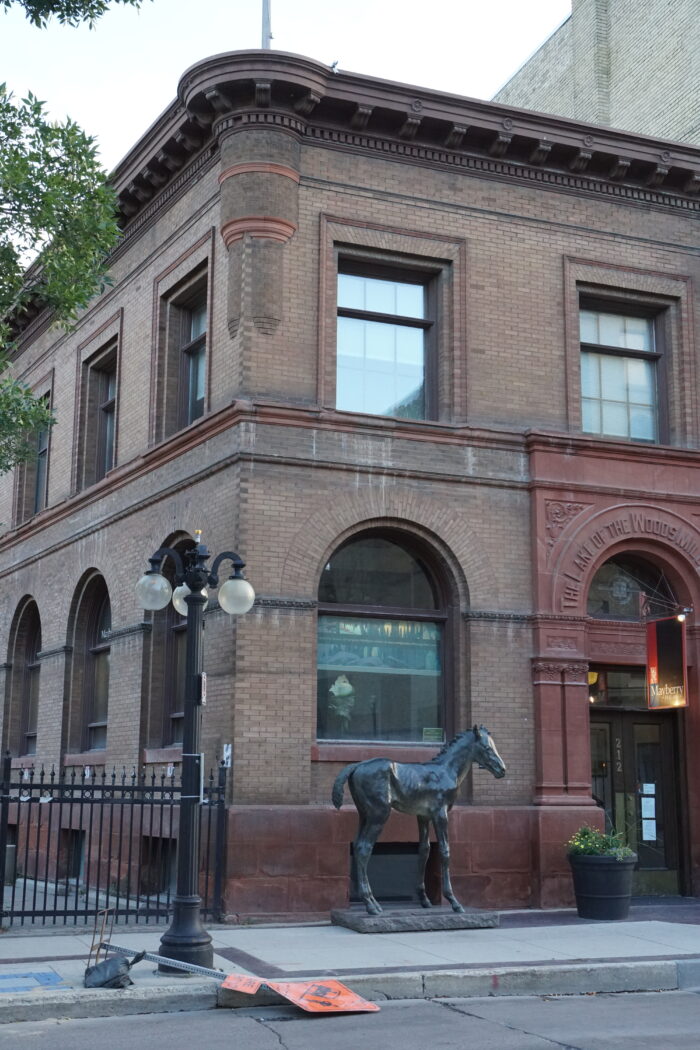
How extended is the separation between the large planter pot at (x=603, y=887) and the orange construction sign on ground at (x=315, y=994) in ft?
18.3

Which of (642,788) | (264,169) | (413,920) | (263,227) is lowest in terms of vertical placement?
(413,920)

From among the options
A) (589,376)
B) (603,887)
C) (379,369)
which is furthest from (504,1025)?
(589,376)

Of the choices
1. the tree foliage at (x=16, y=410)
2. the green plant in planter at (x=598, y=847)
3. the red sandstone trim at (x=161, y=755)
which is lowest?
the green plant in planter at (x=598, y=847)

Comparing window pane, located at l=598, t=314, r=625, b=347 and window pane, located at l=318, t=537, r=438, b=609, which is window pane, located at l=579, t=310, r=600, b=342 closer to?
window pane, located at l=598, t=314, r=625, b=347

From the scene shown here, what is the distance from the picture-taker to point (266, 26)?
19.5 meters

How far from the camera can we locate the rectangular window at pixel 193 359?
18875mm

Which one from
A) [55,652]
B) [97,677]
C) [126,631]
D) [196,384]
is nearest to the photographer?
[196,384]

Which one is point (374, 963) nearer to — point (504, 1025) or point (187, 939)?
point (187, 939)

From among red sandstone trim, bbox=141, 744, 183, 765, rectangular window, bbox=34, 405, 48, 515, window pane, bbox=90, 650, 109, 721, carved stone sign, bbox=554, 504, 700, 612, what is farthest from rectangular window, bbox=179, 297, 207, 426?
rectangular window, bbox=34, 405, 48, 515

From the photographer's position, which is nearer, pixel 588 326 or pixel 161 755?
pixel 161 755

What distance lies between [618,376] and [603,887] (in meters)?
7.90

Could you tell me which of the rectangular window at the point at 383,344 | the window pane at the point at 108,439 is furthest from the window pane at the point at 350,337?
the window pane at the point at 108,439

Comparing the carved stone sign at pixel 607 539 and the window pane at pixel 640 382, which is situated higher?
the window pane at pixel 640 382

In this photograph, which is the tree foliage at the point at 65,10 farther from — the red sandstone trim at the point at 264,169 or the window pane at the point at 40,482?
the window pane at the point at 40,482
